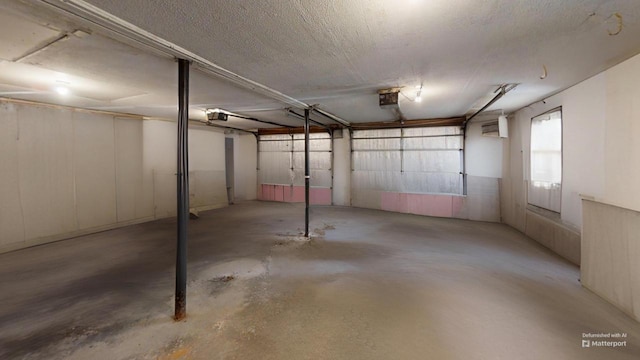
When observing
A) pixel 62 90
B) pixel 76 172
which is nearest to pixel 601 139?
pixel 62 90

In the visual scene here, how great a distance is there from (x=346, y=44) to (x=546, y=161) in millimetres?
4142

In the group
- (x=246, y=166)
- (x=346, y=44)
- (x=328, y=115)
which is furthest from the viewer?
(x=246, y=166)

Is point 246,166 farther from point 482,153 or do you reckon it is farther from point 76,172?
point 482,153

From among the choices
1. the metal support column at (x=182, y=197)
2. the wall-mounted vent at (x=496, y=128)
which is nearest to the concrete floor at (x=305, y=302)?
the metal support column at (x=182, y=197)

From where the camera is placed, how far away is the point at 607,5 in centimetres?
172

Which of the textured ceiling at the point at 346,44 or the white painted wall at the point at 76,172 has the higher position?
the textured ceiling at the point at 346,44

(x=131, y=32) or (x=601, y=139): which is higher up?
(x=131, y=32)

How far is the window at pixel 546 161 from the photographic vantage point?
395 centimetres

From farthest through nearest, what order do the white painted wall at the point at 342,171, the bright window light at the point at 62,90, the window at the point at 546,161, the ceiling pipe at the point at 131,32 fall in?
the white painted wall at the point at 342,171 < the window at the point at 546,161 < the bright window light at the point at 62,90 < the ceiling pipe at the point at 131,32

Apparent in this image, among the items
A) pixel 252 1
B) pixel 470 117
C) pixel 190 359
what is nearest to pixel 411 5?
pixel 252 1

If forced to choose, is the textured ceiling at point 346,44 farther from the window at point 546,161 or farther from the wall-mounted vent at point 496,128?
the wall-mounted vent at point 496,128

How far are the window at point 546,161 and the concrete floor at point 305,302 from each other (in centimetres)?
86

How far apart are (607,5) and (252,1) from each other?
2.40 metres

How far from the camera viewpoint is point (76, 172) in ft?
16.5
